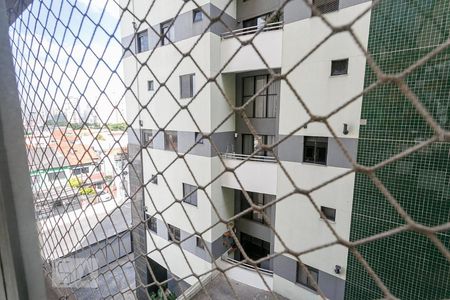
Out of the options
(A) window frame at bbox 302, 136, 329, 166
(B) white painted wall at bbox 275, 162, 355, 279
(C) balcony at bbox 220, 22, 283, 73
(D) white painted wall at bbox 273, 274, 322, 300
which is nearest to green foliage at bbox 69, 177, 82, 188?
(C) balcony at bbox 220, 22, 283, 73

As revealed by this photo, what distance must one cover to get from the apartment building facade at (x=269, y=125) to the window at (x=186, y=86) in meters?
0.01

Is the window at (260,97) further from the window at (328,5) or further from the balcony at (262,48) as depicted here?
the window at (328,5)

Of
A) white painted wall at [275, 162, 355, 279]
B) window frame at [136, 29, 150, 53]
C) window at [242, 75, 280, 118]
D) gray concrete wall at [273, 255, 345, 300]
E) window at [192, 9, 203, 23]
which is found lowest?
gray concrete wall at [273, 255, 345, 300]

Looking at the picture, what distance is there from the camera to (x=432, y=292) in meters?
1.53

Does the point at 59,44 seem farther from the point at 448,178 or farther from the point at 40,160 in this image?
the point at 448,178

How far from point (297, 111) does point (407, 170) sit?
0.86 m

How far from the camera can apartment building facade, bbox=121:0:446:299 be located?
5.37ft

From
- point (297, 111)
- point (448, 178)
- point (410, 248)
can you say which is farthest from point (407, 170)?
point (297, 111)

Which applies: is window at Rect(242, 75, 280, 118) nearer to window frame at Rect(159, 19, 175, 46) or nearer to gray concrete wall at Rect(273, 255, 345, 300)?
window frame at Rect(159, 19, 175, 46)

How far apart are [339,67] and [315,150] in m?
0.67

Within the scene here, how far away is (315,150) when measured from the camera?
6.27 feet

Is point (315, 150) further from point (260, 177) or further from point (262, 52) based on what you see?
point (262, 52)

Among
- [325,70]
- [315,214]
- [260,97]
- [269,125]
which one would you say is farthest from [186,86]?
[315,214]

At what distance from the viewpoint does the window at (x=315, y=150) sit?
1.87 meters
